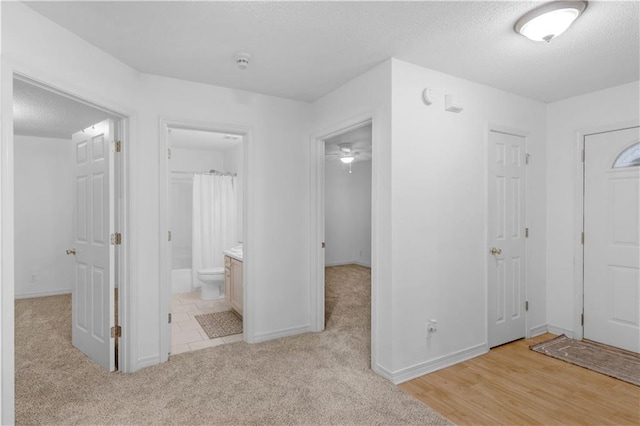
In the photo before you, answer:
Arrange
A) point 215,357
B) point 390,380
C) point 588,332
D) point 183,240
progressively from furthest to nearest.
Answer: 1. point 183,240
2. point 588,332
3. point 215,357
4. point 390,380

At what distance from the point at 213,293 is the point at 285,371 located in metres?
2.62

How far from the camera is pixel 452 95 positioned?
284 cm

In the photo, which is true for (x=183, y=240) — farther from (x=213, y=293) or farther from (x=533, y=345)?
(x=533, y=345)

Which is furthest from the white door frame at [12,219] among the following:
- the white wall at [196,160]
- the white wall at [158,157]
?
the white wall at [196,160]

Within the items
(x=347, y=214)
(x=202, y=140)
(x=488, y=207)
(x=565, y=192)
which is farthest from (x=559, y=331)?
(x=202, y=140)

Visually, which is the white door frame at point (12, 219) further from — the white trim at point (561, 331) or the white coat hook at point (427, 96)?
the white trim at point (561, 331)

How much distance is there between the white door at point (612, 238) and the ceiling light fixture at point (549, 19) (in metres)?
1.87

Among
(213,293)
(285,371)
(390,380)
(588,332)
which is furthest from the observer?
(213,293)

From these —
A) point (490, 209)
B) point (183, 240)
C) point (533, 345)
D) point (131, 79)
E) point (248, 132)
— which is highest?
point (131, 79)

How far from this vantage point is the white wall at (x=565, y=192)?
3.38 metres

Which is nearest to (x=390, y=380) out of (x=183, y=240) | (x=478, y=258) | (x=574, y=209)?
(x=478, y=258)

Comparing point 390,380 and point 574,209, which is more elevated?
point 574,209

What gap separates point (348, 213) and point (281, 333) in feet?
15.2

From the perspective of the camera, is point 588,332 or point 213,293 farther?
point 213,293
